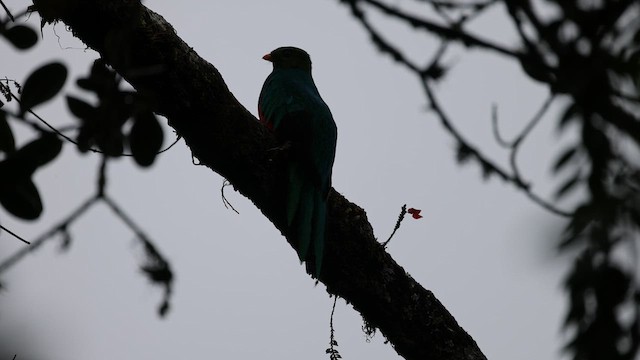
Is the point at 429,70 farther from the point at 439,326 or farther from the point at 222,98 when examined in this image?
the point at 439,326

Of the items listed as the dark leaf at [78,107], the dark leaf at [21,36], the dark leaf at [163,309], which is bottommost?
the dark leaf at [163,309]

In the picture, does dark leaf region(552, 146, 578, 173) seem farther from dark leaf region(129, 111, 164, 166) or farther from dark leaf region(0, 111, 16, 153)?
dark leaf region(0, 111, 16, 153)

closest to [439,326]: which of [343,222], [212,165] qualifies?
[343,222]

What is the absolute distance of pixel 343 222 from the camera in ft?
10.7

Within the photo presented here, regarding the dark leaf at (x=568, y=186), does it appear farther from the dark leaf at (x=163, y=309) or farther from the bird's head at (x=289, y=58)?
the bird's head at (x=289, y=58)

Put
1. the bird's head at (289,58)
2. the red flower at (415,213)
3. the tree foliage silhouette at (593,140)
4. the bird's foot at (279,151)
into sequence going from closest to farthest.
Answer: the tree foliage silhouette at (593,140), the bird's foot at (279,151), the red flower at (415,213), the bird's head at (289,58)

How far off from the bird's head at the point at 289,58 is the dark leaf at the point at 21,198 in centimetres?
330

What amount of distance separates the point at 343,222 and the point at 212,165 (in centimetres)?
60

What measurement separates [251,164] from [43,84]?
135cm

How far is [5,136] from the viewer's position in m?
1.95

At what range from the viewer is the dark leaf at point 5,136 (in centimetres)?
194

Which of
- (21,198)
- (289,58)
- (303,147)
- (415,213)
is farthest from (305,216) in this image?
(289,58)

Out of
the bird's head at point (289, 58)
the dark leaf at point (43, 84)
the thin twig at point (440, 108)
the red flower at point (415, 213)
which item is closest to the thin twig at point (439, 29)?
the thin twig at point (440, 108)

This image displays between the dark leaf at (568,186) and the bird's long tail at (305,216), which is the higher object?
the bird's long tail at (305,216)
